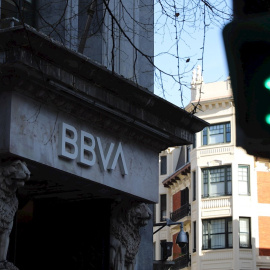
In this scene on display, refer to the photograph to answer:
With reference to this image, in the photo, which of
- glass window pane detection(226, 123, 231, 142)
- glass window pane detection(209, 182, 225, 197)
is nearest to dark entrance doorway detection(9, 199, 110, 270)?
glass window pane detection(209, 182, 225, 197)

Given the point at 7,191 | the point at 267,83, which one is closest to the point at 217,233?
the point at 7,191

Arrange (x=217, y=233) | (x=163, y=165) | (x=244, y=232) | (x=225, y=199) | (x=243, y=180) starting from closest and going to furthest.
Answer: (x=244, y=232), (x=217, y=233), (x=225, y=199), (x=243, y=180), (x=163, y=165)

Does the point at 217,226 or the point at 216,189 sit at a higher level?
the point at 216,189

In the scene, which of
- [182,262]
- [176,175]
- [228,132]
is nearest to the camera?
[228,132]

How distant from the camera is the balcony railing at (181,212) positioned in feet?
196

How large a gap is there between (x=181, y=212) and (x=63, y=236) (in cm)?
4758

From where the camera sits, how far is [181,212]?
200 ft

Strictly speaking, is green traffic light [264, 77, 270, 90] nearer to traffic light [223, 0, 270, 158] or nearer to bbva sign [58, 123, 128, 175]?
traffic light [223, 0, 270, 158]

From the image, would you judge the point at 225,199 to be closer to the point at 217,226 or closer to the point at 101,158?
the point at 217,226

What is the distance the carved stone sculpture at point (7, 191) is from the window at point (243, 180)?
46037mm

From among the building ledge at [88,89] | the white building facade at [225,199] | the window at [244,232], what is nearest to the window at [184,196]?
the white building facade at [225,199]

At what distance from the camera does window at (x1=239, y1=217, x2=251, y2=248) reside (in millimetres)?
54938

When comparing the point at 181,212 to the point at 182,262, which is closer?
the point at 182,262

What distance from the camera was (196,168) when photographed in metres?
57.8
